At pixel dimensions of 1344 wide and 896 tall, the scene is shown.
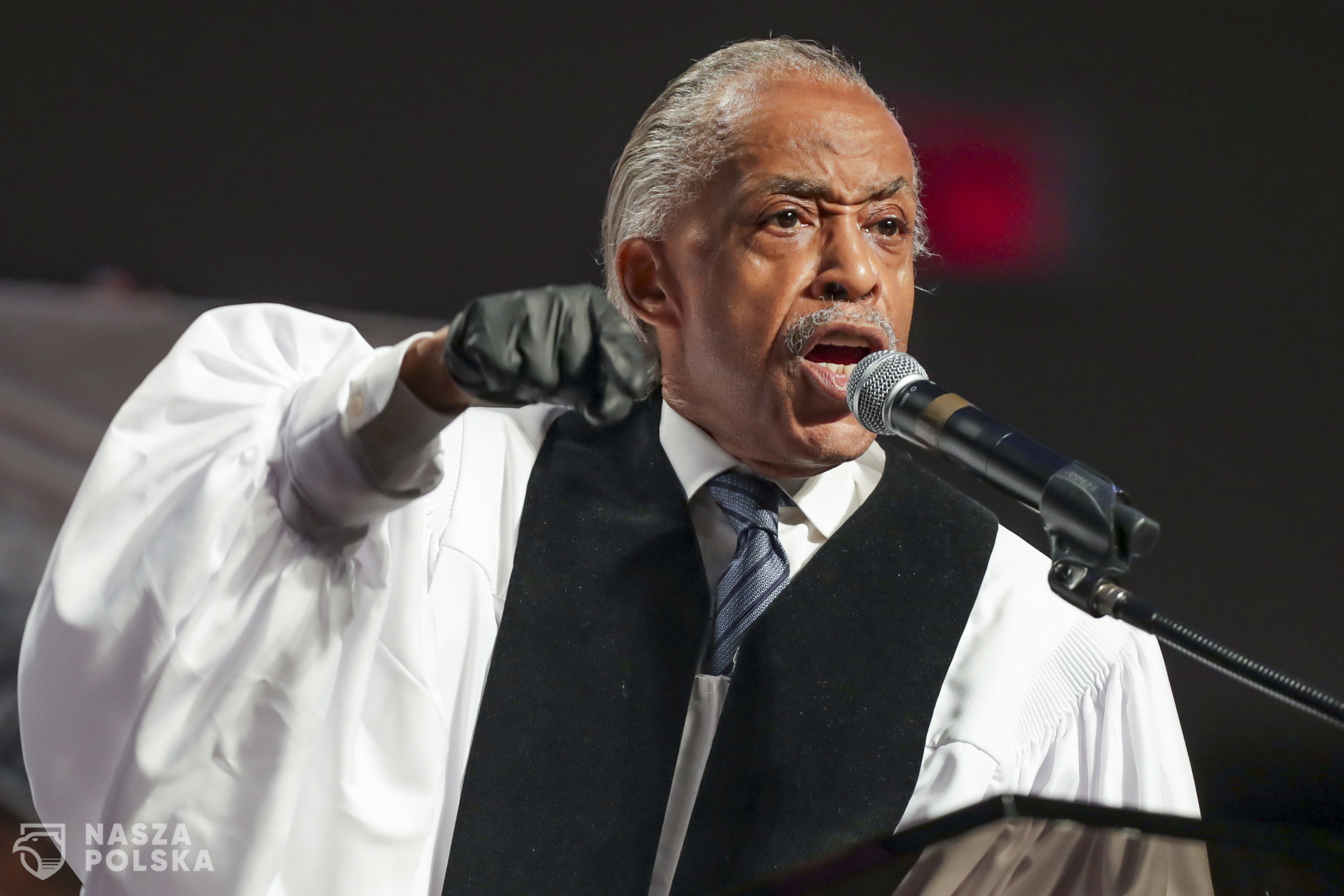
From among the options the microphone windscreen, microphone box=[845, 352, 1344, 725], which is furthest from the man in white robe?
microphone box=[845, 352, 1344, 725]

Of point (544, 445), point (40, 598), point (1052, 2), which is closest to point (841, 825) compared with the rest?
point (544, 445)

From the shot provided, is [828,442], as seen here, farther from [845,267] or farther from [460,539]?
[460,539]

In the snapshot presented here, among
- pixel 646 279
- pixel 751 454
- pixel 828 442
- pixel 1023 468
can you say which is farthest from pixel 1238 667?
pixel 646 279

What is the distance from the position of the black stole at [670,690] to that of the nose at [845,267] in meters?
0.30

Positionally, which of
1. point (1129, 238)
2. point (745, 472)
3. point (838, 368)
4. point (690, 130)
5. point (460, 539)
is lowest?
point (460, 539)

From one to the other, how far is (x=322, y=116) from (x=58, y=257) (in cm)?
48

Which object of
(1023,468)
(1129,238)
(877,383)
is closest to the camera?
(1023,468)

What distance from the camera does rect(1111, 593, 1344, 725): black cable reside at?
95cm

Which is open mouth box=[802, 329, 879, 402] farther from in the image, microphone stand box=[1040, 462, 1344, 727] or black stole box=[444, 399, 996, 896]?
microphone stand box=[1040, 462, 1344, 727]

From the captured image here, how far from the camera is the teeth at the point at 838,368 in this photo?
1805 mm

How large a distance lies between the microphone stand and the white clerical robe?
1.43 ft

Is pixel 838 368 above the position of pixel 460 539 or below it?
above

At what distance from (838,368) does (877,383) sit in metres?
0.55

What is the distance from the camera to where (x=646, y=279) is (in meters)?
2.02
